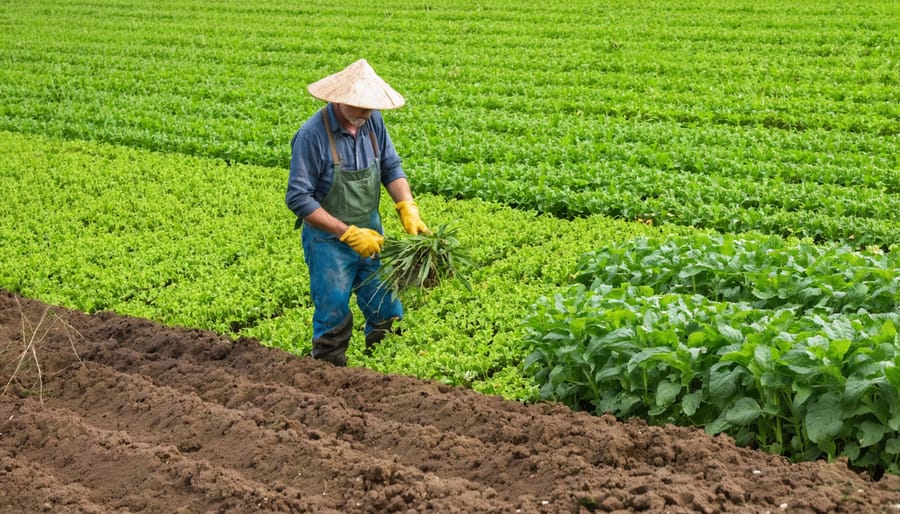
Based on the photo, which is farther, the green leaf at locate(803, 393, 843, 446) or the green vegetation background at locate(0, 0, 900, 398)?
the green vegetation background at locate(0, 0, 900, 398)

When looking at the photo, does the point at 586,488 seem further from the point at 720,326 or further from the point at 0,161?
the point at 0,161

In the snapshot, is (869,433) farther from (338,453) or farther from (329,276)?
(329,276)

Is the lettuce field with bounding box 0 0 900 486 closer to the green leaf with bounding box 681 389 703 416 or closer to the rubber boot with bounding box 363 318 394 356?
the green leaf with bounding box 681 389 703 416

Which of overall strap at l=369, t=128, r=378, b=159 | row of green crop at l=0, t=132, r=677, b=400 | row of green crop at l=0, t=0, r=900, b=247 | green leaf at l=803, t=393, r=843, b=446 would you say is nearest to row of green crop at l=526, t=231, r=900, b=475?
green leaf at l=803, t=393, r=843, b=446

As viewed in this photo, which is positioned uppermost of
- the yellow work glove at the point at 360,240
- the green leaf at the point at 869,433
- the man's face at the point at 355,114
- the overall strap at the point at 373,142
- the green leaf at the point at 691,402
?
the man's face at the point at 355,114

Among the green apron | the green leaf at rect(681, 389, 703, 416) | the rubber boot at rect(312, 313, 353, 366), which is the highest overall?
the green apron

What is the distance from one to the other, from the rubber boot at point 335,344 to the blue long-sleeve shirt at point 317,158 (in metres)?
0.80

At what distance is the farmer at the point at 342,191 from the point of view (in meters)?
7.06

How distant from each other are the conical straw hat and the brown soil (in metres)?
1.80

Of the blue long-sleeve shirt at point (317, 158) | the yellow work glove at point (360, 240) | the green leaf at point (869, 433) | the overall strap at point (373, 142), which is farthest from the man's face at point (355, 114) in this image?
the green leaf at point (869, 433)

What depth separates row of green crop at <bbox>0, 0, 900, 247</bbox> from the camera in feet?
38.2

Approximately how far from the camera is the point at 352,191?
7320mm

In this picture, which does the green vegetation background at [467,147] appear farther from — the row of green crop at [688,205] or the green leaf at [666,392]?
the green leaf at [666,392]

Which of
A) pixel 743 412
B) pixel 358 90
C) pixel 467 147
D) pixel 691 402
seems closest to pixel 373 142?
pixel 358 90
